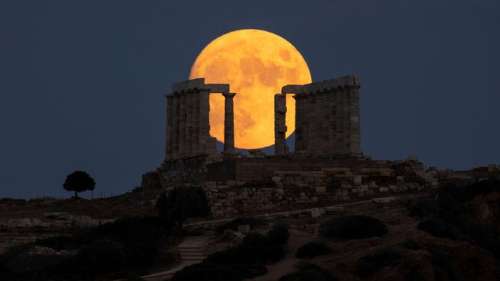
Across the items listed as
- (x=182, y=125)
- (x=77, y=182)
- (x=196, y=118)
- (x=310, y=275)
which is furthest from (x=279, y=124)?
(x=310, y=275)

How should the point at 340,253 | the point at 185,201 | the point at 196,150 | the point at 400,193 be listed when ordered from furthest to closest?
the point at 196,150
the point at 400,193
the point at 185,201
the point at 340,253

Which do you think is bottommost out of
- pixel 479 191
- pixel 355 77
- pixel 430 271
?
pixel 430 271

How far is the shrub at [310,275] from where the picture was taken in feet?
125

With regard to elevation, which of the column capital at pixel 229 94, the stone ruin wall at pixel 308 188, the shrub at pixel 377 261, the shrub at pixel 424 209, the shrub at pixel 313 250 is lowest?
the shrub at pixel 377 261

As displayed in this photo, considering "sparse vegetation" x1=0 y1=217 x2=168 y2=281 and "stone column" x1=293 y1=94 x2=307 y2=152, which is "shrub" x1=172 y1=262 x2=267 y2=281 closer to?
"sparse vegetation" x1=0 y1=217 x2=168 y2=281

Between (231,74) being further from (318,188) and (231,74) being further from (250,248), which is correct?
(250,248)

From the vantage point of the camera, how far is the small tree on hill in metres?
78.1

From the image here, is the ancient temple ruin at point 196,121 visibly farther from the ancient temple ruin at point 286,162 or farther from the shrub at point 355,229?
the shrub at point 355,229

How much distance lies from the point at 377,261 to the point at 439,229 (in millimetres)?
6102

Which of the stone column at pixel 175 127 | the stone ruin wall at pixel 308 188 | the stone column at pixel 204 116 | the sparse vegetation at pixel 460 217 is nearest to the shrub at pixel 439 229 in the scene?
the sparse vegetation at pixel 460 217

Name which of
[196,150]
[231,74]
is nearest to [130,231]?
[196,150]

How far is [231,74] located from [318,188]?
626 inches

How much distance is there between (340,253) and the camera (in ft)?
143

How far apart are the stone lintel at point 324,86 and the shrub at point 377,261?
3533 centimetres
